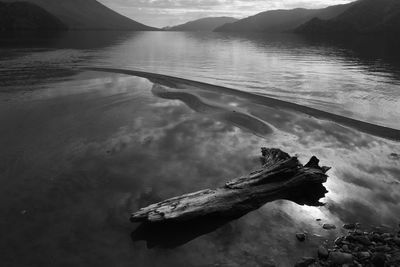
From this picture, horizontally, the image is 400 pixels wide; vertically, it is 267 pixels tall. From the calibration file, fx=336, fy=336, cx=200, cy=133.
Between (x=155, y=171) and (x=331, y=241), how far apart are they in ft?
26.7

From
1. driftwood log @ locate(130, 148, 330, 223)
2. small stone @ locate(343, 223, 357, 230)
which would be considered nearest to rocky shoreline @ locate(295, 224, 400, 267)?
small stone @ locate(343, 223, 357, 230)

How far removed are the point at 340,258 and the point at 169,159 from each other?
9401 millimetres

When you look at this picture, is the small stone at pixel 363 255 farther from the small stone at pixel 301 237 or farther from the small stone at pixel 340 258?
the small stone at pixel 301 237

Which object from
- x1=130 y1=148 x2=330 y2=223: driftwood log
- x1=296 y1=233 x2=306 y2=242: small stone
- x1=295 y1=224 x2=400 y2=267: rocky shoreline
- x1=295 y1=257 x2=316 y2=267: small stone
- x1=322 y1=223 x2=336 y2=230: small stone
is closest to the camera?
x1=295 y1=224 x2=400 y2=267: rocky shoreline

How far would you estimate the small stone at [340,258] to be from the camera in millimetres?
9617

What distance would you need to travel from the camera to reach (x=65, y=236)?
35.9 feet

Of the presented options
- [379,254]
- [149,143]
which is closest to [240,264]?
[379,254]

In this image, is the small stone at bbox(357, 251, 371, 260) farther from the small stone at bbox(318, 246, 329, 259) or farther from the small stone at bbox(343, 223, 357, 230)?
the small stone at bbox(343, 223, 357, 230)

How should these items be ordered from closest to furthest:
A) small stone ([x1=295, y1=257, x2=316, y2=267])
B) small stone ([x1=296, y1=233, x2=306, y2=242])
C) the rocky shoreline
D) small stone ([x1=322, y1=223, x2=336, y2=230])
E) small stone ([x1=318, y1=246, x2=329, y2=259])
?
the rocky shoreline → small stone ([x1=295, y1=257, x2=316, y2=267]) → small stone ([x1=318, y1=246, x2=329, y2=259]) → small stone ([x1=296, y1=233, x2=306, y2=242]) → small stone ([x1=322, y1=223, x2=336, y2=230])

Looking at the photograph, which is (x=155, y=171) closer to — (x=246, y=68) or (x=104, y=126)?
(x=104, y=126)

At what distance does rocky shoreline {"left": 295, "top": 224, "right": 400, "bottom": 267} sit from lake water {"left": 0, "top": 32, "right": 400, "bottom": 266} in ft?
1.61

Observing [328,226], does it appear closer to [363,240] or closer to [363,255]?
[363,240]

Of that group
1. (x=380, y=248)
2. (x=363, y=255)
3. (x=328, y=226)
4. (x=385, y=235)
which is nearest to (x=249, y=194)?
(x=328, y=226)

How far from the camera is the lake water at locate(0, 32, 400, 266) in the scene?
35.0 ft
